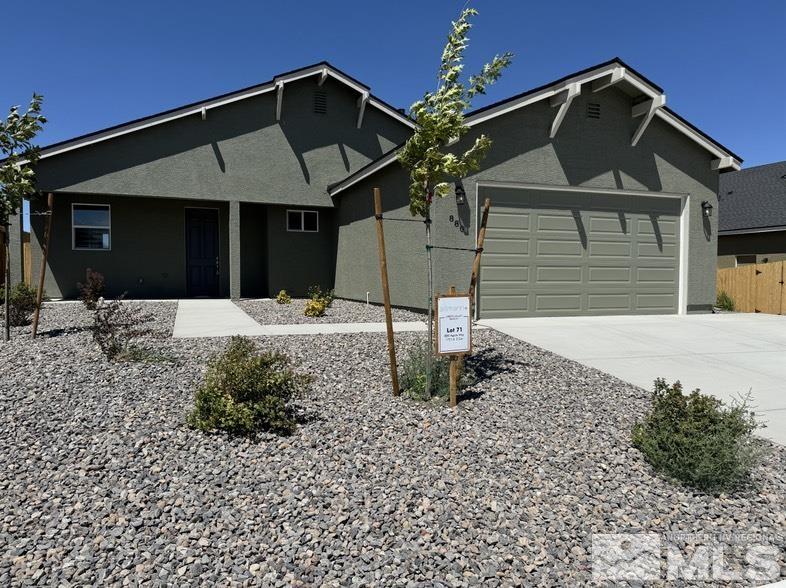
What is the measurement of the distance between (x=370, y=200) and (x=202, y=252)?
5690 millimetres

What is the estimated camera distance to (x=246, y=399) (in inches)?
176

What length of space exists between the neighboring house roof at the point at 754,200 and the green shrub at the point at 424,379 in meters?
16.9

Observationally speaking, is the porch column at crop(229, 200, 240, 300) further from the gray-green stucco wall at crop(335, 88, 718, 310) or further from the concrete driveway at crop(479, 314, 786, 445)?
the concrete driveway at crop(479, 314, 786, 445)

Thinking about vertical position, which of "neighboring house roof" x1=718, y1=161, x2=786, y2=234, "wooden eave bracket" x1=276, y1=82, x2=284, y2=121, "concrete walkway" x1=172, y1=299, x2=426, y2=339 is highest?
"wooden eave bracket" x1=276, y1=82, x2=284, y2=121

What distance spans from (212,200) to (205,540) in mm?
12635

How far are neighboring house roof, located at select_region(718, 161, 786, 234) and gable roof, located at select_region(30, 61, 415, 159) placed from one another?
497 inches

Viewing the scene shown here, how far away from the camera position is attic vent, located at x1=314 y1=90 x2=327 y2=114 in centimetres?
1512

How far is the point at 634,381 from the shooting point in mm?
6152

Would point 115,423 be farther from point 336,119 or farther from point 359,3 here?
point 336,119

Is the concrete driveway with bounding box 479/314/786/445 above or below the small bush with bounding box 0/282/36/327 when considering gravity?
below

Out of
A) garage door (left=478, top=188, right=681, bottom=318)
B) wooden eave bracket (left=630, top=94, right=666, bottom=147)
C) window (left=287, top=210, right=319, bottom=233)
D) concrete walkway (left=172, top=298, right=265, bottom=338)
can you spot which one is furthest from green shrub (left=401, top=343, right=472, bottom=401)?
window (left=287, top=210, right=319, bottom=233)

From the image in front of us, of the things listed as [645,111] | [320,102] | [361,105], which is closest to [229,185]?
[320,102]

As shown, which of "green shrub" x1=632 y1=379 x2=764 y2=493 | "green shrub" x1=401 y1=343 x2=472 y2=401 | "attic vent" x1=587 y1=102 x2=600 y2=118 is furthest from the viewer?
"attic vent" x1=587 y1=102 x2=600 y2=118

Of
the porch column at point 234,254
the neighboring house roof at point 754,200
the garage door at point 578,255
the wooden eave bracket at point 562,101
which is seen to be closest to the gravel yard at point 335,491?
the garage door at point 578,255
